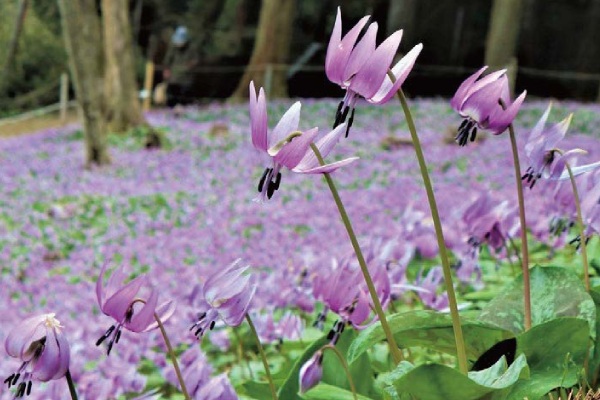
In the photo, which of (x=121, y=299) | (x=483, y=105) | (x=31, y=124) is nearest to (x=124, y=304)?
(x=121, y=299)

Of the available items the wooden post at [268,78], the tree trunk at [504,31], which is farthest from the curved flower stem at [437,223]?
the wooden post at [268,78]

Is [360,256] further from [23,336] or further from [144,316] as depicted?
[23,336]

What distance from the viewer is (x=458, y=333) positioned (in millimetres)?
1298

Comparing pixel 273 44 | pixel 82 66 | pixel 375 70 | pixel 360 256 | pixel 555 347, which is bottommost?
pixel 273 44

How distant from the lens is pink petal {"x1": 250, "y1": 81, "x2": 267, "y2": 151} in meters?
1.19

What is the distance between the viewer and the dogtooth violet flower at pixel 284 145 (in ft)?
3.98

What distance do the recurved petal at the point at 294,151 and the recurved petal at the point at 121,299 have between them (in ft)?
0.98

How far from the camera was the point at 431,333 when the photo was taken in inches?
60.9

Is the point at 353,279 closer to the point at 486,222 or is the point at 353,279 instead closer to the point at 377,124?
the point at 486,222

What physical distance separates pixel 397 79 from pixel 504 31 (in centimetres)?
1543

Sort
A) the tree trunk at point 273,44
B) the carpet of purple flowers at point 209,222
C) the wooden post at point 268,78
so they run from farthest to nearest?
the wooden post at point 268,78, the tree trunk at point 273,44, the carpet of purple flowers at point 209,222

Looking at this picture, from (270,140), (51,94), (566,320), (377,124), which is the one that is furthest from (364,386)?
(51,94)

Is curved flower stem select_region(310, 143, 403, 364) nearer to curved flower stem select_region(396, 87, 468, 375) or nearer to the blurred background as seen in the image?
curved flower stem select_region(396, 87, 468, 375)

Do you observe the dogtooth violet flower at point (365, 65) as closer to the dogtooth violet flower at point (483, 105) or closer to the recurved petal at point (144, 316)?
the dogtooth violet flower at point (483, 105)
